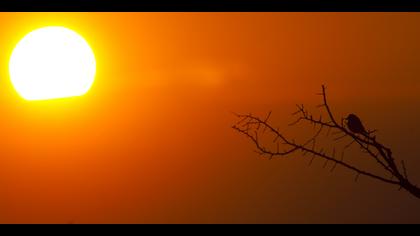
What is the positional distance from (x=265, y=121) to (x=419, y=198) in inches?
24.5

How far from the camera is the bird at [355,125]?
156cm

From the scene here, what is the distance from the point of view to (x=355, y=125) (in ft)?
5.17

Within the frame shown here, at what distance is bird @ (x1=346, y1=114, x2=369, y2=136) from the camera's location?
156 centimetres
